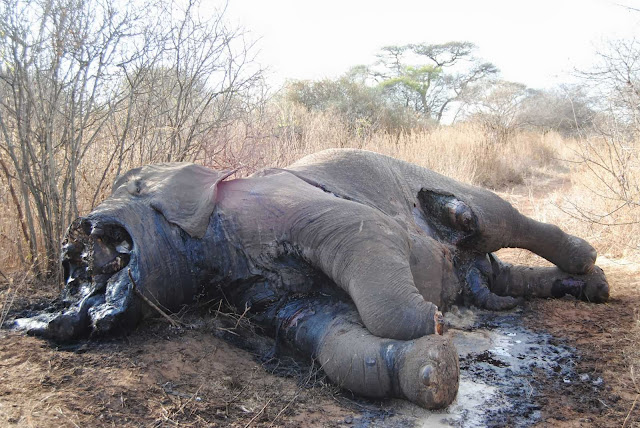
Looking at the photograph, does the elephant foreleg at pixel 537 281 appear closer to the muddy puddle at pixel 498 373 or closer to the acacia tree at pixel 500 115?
the muddy puddle at pixel 498 373

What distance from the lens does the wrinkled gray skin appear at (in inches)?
107

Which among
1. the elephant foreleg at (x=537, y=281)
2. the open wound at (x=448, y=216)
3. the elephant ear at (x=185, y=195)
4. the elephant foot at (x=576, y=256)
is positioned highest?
the elephant ear at (x=185, y=195)

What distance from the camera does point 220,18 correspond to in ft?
18.5

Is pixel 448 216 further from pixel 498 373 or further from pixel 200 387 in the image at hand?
pixel 200 387

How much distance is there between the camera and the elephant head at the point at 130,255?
285 centimetres

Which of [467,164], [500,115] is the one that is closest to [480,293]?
[467,164]

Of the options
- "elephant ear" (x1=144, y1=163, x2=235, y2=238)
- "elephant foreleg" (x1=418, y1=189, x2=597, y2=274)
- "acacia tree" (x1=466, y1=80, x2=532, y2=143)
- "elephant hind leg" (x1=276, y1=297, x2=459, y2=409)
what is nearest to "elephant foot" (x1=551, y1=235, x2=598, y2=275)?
A: "elephant foreleg" (x1=418, y1=189, x2=597, y2=274)

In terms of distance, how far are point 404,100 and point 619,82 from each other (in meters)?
22.4

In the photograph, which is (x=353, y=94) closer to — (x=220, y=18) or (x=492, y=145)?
(x=492, y=145)

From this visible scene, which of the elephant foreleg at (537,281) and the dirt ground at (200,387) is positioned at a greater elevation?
the dirt ground at (200,387)

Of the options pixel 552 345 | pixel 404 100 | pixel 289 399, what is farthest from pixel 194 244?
pixel 404 100

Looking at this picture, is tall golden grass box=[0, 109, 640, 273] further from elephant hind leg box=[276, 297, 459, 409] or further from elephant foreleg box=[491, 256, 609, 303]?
elephant hind leg box=[276, 297, 459, 409]

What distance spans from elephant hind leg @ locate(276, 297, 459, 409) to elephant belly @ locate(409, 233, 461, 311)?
79cm

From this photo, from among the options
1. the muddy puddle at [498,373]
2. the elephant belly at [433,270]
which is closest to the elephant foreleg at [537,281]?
the muddy puddle at [498,373]
